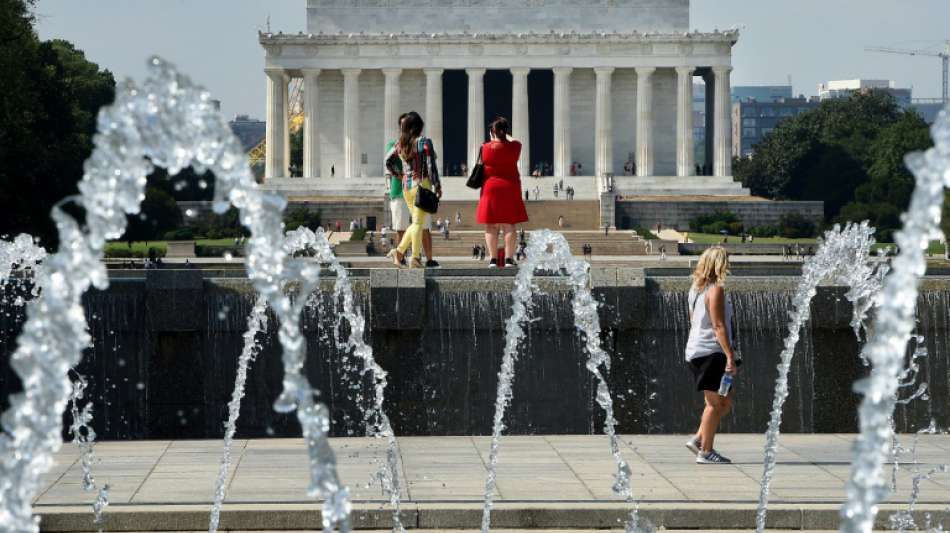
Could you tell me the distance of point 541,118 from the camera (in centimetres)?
11612

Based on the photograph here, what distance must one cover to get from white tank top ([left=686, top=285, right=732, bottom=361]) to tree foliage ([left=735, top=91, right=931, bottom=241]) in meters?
71.1

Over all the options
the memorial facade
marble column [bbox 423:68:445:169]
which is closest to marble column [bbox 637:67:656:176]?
the memorial facade

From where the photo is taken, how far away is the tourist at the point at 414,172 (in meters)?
21.4

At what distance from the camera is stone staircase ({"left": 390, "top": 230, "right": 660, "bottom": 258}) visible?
71.9 meters

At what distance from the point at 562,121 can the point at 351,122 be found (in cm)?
1236

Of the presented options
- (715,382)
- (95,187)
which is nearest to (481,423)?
(715,382)

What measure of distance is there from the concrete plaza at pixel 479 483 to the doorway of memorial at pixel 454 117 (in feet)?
318

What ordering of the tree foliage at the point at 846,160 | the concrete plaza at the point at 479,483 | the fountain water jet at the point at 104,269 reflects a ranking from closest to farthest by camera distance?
the fountain water jet at the point at 104,269 < the concrete plaza at the point at 479,483 < the tree foliage at the point at 846,160

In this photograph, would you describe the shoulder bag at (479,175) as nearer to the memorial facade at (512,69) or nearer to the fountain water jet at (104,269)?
the fountain water jet at (104,269)

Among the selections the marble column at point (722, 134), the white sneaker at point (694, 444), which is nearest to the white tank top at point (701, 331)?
the white sneaker at point (694, 444)

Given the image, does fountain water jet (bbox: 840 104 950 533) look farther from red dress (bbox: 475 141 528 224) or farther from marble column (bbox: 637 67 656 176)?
marble column (bbox: 637 67 656 176)

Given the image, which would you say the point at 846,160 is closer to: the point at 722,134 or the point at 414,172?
the point at 722,134

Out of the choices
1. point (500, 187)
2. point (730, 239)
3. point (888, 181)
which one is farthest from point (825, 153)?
point (500, 187)

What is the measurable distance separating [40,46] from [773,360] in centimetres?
4648
